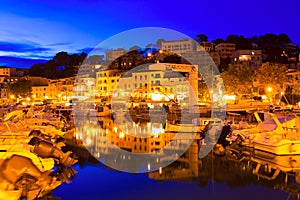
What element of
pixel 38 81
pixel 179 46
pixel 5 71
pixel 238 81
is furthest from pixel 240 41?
pixel 5 71

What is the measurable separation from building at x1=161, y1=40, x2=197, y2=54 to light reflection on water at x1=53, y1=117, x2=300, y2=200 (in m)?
66.9

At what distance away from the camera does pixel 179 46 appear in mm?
83062

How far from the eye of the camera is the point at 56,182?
1083 centimetres

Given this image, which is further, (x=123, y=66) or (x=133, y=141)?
(x=123, y=66)

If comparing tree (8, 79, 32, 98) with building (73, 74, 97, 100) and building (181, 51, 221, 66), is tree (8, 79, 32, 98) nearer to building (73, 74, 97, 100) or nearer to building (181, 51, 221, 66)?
building (73, 74, 97, 100)

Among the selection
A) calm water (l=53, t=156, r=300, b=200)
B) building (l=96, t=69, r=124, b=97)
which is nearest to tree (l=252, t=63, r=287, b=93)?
calm water (l=53, t=156, r=300, b=200)

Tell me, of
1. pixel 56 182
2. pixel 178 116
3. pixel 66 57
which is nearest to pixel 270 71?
pixel 178 116

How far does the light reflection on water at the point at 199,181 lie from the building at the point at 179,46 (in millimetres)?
66868

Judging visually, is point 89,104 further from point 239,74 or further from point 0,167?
point 0,167

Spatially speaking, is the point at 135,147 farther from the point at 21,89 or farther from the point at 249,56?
the point at 249,56

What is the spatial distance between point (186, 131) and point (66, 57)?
8035cm

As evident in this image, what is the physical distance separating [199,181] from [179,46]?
240 ft

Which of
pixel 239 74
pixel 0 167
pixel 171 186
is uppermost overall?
pixel 239 74

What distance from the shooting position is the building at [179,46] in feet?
264
